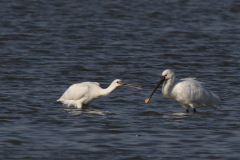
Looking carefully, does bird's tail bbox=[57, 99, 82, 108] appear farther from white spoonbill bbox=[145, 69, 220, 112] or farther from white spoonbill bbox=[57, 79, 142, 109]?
white spoonbill bbox=[145, 69, 220, 112]

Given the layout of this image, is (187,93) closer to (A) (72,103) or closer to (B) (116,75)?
(A) (72,103)

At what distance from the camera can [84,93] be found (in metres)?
13.5

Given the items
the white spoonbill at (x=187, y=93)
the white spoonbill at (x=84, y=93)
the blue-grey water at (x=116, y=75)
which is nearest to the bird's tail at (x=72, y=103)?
the white spoonbill at (x=84, y=93)

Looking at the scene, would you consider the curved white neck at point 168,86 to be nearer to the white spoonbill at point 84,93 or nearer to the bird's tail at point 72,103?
the white spoonbill at point 84,93

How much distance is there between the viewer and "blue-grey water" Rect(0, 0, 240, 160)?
996 centimetres

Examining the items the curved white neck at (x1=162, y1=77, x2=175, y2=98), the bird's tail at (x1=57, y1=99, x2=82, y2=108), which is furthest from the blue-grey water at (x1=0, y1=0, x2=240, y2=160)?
the curved white neck at (x1=162, y1=77, x2=175, y2=98)

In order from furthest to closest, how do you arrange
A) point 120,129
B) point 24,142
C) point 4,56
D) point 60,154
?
point 4,56 < point 120,129 < point 24,142 < point 60,154

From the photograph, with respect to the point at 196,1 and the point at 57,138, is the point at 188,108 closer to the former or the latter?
the point at 57,138

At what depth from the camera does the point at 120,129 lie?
1124 cm

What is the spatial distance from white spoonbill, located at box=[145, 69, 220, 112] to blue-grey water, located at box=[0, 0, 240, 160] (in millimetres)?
276

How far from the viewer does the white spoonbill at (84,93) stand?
44.0ft

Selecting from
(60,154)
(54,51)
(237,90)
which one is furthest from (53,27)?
(60,154)

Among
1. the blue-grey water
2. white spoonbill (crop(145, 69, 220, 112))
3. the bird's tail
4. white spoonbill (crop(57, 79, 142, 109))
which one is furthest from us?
the bird's tail

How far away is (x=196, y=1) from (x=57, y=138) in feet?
101
